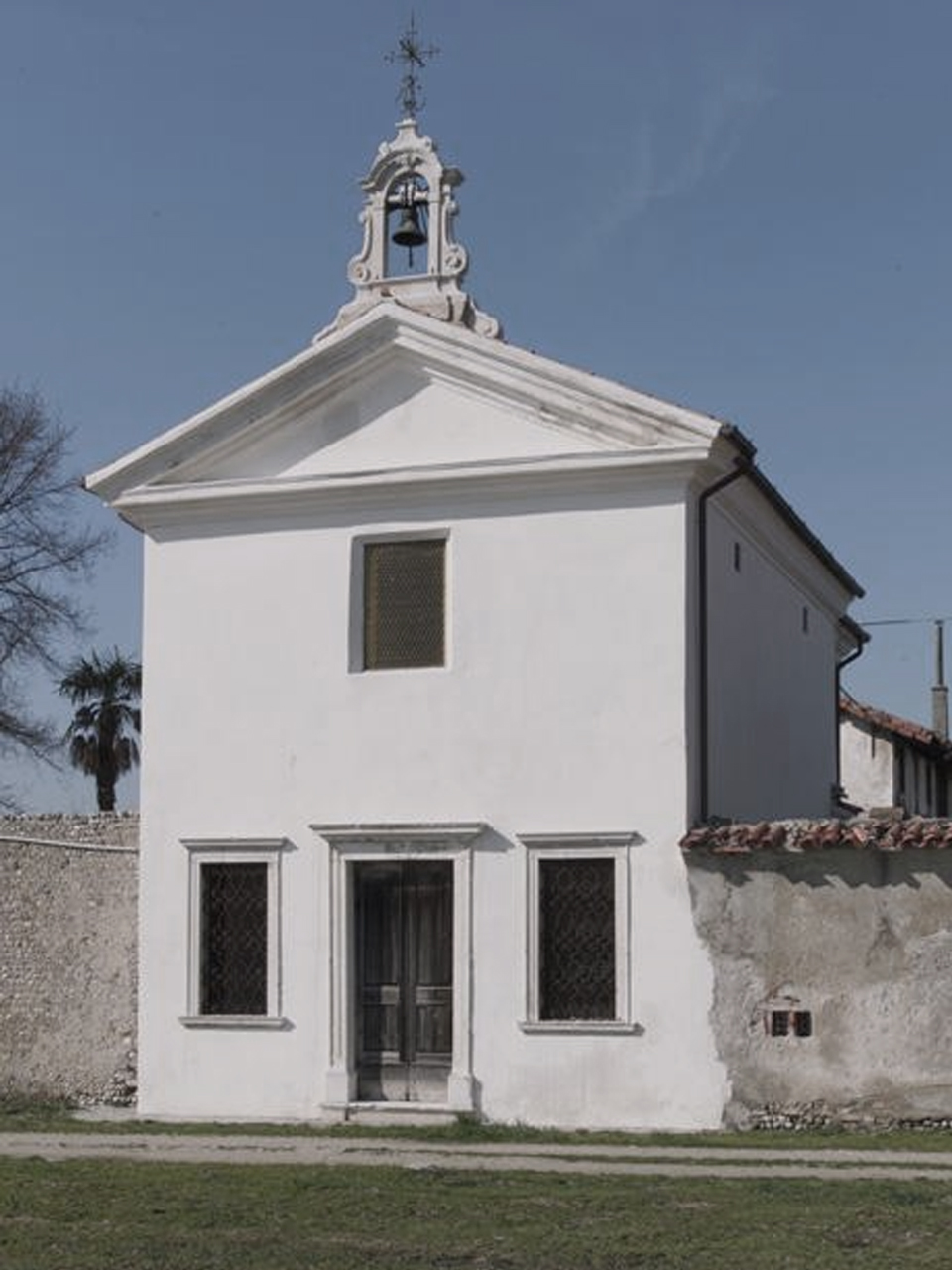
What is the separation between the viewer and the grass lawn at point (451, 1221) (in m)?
11.2

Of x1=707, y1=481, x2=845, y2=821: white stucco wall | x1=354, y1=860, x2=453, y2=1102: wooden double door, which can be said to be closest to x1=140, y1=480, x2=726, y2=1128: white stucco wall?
x1=354, y1=860, x2=453, y2=1102: wooden double door

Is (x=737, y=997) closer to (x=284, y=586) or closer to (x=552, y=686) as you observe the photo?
(x=552, y=686)

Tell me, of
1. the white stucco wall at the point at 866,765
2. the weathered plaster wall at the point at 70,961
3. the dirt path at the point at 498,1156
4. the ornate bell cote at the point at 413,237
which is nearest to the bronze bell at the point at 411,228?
the ornate bell cote at the point at 413,237

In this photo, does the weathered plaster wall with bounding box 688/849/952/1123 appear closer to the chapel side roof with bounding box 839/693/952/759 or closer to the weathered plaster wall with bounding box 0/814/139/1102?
the weathered plaster wall with bounding box 0/814/139/1102

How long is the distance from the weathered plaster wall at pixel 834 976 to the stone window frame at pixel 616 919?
25.3 inches

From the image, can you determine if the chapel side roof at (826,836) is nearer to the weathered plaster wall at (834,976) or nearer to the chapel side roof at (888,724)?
the weathered plaster wall at (834,976)

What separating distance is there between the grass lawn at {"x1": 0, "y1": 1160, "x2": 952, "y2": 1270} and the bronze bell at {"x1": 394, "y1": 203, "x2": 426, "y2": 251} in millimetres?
10001

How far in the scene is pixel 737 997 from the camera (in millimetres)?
18344

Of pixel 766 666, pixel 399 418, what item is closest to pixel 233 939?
pixel 399 418

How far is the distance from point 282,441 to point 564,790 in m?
4.46

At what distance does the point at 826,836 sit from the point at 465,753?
136 inches

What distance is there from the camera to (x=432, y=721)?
1962 centimetres

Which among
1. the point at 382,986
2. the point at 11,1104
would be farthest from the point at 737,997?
the point at 11,1104

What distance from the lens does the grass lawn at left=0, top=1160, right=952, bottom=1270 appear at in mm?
11219
